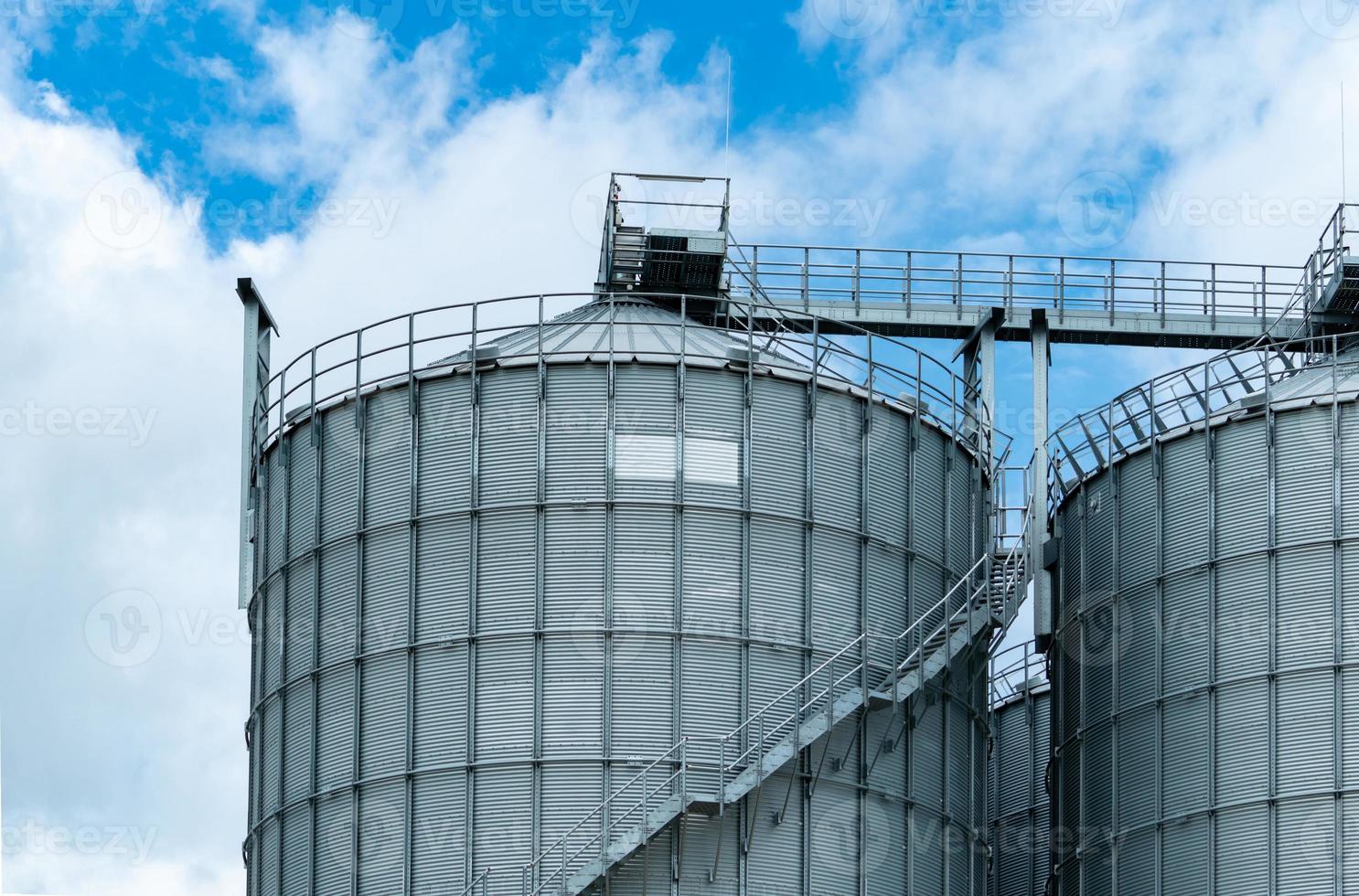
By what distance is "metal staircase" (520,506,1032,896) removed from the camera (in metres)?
38.3

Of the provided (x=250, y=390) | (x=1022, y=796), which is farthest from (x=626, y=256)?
(x=1022, y=796)

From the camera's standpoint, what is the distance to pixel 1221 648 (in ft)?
141

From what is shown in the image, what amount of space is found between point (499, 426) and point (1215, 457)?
42.7 feet

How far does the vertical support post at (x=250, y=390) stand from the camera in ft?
149

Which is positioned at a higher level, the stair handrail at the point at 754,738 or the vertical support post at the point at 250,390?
the vertical support post at the point at 250,390

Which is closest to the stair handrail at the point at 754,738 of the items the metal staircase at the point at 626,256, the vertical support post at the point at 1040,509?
the vertical support post at the point at 1040,509

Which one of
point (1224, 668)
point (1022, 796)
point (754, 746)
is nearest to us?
point (754, 746)

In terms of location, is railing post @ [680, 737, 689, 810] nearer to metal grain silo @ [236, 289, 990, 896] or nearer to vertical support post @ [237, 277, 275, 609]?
metal grain silo @ [236, 289, 990, 896]

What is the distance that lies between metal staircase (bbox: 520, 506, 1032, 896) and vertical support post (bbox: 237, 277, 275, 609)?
32.2 ft

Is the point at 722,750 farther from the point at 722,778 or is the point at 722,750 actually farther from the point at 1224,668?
the point at 1224,668

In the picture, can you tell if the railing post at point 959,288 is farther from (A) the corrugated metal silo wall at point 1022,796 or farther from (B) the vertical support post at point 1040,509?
(A) the corrugated metal silo wall at point 1022,796

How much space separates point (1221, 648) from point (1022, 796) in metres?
12.4

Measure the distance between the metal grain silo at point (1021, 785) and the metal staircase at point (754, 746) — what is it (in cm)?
1125

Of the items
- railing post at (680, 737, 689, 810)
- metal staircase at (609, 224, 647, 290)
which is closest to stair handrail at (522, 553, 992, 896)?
railing post at (680, 737, 689, 810)
